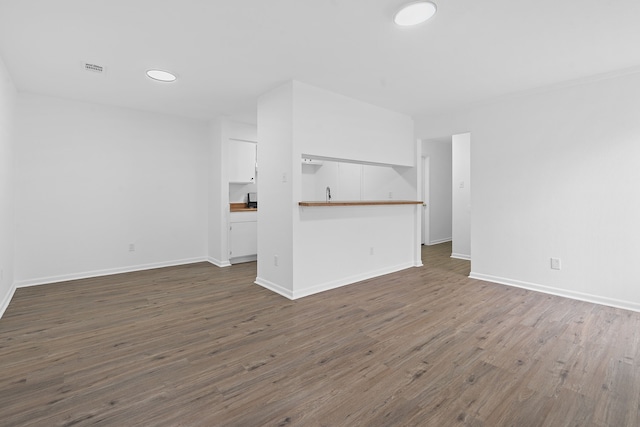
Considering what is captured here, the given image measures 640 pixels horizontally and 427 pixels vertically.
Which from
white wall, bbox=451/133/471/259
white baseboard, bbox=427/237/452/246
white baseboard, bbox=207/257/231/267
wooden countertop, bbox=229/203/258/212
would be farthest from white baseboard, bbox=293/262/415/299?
white baseboard, bbox=427/237/452/246

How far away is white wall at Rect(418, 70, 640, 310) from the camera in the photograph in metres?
3.17

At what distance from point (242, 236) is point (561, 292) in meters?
4.56

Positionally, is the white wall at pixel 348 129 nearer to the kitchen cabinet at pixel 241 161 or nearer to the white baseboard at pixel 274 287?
the white baseboard at pixel 274 287

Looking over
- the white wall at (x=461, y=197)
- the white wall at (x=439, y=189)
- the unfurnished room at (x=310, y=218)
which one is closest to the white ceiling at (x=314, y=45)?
the unfurnished room at (x=310, y=218)

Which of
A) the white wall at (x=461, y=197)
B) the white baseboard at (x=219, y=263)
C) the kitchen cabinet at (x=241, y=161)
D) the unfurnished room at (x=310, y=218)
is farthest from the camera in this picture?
the white wall at (x=461, y=197)

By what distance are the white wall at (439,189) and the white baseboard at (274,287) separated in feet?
15.3

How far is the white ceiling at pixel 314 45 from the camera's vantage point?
213 cm

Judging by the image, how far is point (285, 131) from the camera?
3.52 meters

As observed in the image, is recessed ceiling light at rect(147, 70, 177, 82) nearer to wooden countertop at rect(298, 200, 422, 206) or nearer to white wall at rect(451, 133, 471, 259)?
wooden countertop at rect(298, 200, 422, 206)

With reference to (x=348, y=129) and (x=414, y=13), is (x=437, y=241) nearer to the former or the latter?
(x=348, y=129)

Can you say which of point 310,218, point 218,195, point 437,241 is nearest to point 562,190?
point 310,218

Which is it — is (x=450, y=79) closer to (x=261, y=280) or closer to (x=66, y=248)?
(x=261, y=280)

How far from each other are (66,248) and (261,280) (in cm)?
276

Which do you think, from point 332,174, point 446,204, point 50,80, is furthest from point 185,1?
point 446,204
